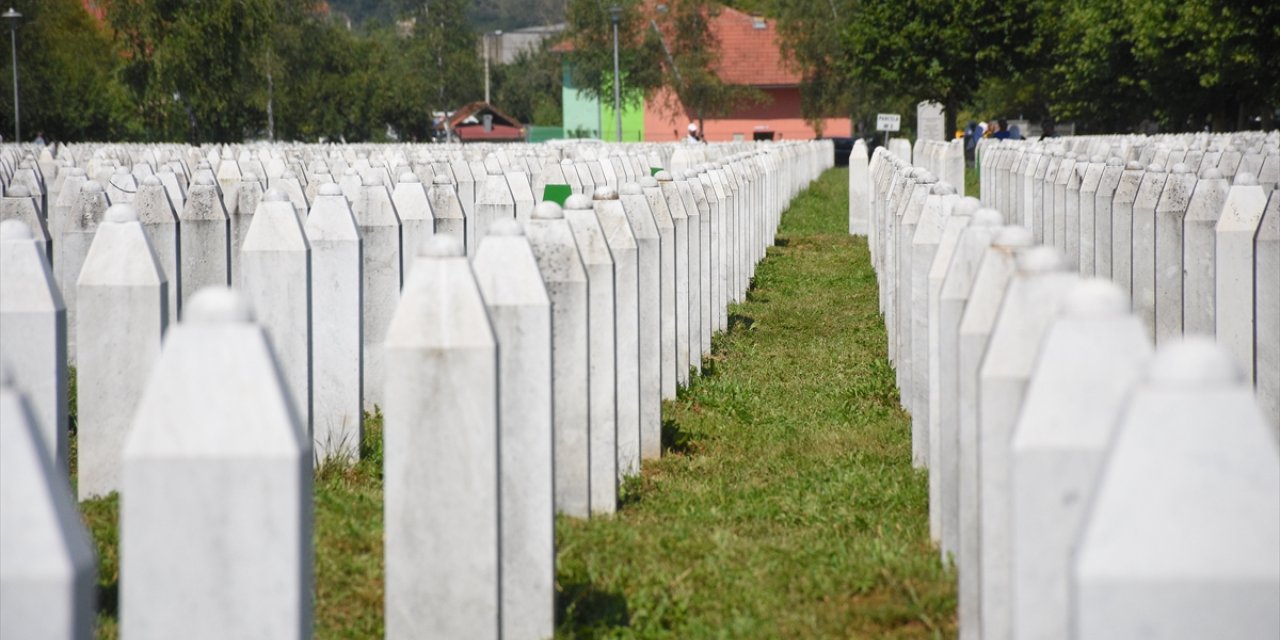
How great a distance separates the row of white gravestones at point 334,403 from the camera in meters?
2.84

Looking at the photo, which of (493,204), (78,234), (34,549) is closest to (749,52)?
(493,204)

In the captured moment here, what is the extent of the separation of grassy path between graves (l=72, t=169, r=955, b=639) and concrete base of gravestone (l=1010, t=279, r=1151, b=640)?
66.2 inches

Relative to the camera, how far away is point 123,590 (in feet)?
9.43

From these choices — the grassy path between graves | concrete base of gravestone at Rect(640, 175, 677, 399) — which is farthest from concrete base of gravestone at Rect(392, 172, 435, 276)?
the grassy path between graves

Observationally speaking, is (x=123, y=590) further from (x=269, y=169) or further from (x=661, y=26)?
(x=661, y=26)

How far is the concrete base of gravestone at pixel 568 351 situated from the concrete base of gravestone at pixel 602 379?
0.58 ft

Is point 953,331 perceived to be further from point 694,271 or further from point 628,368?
point 694,271

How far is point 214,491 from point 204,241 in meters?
5.55

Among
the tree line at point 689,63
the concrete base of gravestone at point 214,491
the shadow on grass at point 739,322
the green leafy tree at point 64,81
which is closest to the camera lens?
the concrete base of gravestone at point 214,491

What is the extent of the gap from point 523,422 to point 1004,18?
59296mm

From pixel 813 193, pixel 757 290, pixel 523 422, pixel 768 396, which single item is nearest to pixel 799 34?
pixel 813 193

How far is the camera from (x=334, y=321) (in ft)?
22.6

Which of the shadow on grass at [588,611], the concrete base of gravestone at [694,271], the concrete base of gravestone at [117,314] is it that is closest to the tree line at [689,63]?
the concrete base of gravestone at [694,271]

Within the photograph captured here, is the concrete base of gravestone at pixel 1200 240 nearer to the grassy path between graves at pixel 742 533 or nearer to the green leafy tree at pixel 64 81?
the grassy path between graves at pixel 742 533
